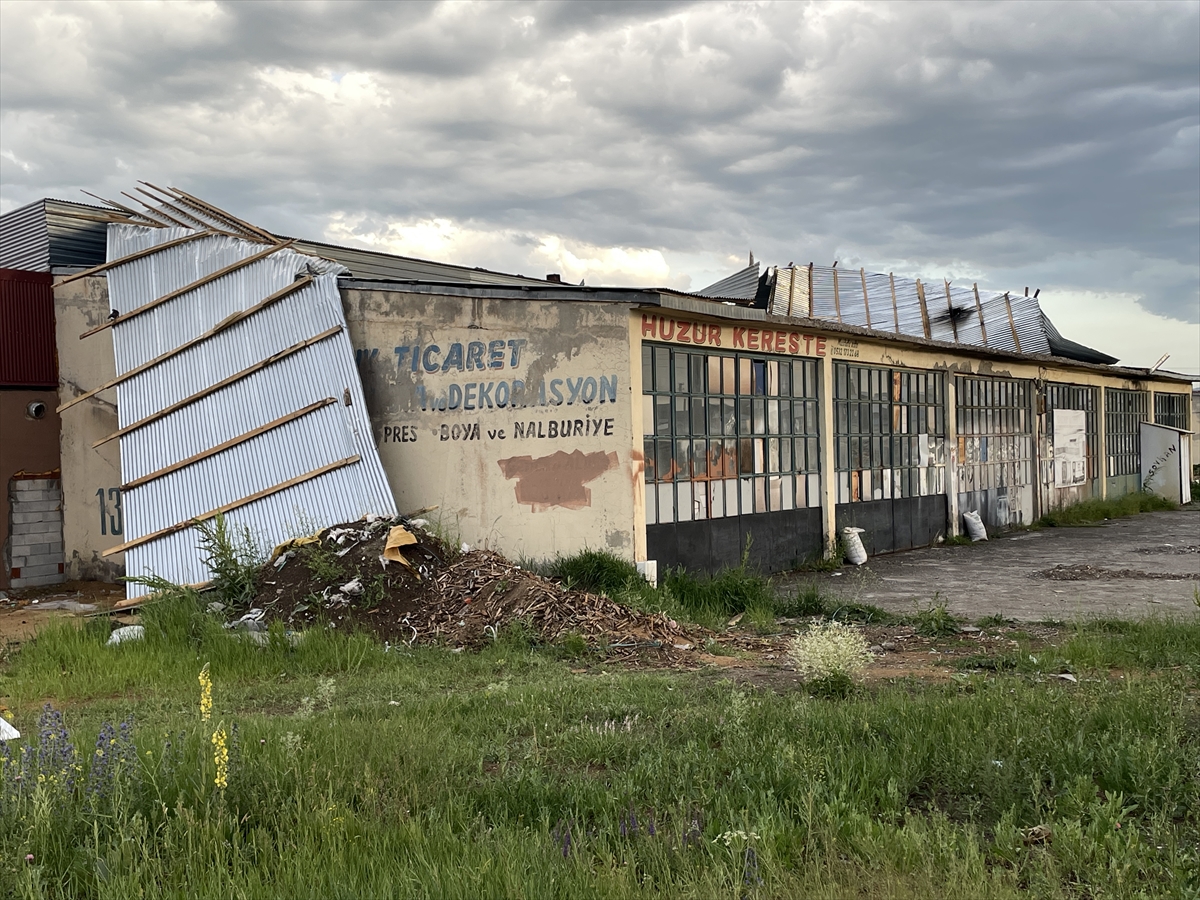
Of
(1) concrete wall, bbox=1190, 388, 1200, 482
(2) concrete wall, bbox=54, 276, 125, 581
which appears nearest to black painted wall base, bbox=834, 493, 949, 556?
(2) concrete wall, bbox=54, 276, 125, 581

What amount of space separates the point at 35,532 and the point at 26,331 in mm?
2855

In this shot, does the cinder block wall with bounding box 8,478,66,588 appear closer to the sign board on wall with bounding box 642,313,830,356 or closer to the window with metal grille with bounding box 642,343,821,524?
the window with metal grille with bounding box 642,343,821,524

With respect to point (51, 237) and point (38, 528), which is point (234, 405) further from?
point (51, 237)

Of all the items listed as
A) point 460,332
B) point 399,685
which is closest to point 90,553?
point 460,332

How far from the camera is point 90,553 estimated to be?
14750 millimetres

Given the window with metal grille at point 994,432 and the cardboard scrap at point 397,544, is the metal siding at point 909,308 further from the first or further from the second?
the cardboard scrap at point 397,544

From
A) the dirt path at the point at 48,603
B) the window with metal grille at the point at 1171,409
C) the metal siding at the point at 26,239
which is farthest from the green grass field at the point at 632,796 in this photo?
the window with metal grille at the point at 1171,409

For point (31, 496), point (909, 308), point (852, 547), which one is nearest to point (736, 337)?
point (852, 547)

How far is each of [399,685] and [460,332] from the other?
18.0 ft

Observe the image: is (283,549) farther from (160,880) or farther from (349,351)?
(160,880)

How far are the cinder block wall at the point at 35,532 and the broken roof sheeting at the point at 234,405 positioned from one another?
2456 millimetres

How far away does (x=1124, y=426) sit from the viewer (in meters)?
28.1

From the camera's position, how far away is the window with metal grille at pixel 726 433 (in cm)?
1197

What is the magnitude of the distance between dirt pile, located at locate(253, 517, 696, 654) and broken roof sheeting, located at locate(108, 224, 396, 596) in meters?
1.13
